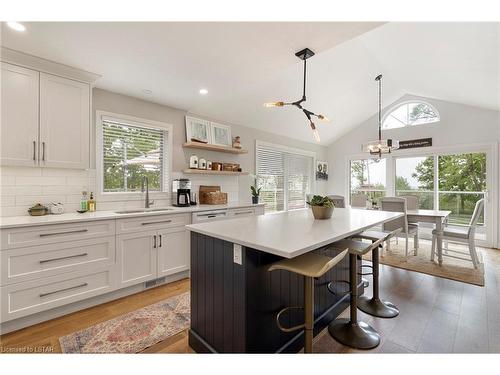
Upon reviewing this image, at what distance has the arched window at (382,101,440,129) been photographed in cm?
550

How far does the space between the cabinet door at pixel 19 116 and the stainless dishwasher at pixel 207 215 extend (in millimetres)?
1740

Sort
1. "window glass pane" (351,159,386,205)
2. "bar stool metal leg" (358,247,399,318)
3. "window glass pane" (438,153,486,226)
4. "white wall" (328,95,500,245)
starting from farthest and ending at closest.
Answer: "window glass pane" (351,159,386,205) < "window glass pane" (438,153,486,226) < "white wall" (328,95,500,245) < "bar stool metal leg" (358,247,399,318)

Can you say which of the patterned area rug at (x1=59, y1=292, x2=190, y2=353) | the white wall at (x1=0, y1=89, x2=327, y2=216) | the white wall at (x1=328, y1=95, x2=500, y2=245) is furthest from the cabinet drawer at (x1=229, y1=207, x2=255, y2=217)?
the white wall at (x1=328, y1=95, x2=500, y2=245)

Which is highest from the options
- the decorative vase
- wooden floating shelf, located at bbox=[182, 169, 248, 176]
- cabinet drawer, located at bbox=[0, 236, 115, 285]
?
wooden floating shelf, located at bbox=[182, 169, 248, 176]

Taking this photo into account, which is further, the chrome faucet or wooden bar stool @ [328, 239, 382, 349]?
the chrome faucet

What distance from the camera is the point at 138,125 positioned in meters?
3.29

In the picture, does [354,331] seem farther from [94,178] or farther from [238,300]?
[94,178]

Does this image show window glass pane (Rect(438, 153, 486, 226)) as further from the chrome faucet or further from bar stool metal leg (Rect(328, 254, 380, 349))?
the chrome faucet

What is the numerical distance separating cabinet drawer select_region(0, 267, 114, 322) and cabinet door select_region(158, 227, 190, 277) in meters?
0.56

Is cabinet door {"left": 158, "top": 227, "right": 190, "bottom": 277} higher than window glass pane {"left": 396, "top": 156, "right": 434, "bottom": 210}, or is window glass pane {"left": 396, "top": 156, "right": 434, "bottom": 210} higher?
window glass pane {"left": 396, "top": 156, "right": 434, "bottom": 210}

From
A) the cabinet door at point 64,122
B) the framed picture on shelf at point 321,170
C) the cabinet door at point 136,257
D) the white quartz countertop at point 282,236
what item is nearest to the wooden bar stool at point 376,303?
the white quartz countertop at point 282,236

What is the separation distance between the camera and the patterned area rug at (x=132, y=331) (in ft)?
5.93

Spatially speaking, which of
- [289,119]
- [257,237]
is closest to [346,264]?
[257,237]

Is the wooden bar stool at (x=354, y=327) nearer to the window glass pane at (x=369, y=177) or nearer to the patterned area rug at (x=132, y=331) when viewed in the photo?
the patterned area rug at (x=132, y=331)
